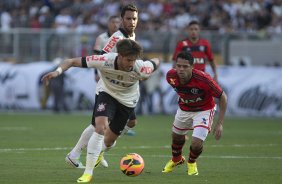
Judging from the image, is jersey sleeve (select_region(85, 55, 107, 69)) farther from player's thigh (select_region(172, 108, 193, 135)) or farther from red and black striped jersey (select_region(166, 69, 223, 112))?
player's thigh (select_region(172, 108, 193, 135))

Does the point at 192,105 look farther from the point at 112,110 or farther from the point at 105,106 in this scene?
the point at 105,106

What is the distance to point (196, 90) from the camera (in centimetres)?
1225

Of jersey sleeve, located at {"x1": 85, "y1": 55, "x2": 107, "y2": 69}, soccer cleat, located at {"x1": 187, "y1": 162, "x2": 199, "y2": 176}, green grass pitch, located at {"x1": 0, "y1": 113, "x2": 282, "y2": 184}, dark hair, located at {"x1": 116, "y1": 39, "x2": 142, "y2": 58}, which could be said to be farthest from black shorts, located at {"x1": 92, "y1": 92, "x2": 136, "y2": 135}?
soccer cleat, located at {"x1": 187, "y1": 162, "x2": 199, "y2": 176}

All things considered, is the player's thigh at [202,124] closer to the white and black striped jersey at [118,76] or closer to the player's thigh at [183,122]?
the player's thigh at [183,122]

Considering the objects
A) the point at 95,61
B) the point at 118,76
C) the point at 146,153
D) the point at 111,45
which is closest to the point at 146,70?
the point at 118,76

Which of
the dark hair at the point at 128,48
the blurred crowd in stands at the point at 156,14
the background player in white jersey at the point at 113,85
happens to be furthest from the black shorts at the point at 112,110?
the blurred crowd in stands at the point at 156,14

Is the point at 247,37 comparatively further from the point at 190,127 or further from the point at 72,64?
the point at 72,64

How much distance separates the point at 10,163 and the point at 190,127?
290 centimetres

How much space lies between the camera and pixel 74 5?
34281mm

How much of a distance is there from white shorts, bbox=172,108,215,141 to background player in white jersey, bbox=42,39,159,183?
105 cm

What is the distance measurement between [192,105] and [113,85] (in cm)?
152

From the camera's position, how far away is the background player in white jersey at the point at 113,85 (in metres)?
10.9

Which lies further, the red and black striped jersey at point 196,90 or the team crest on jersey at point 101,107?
the red and black striped jersey at point 196,90

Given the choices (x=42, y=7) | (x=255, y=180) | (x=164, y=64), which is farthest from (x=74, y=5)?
(x=255, y=180)
